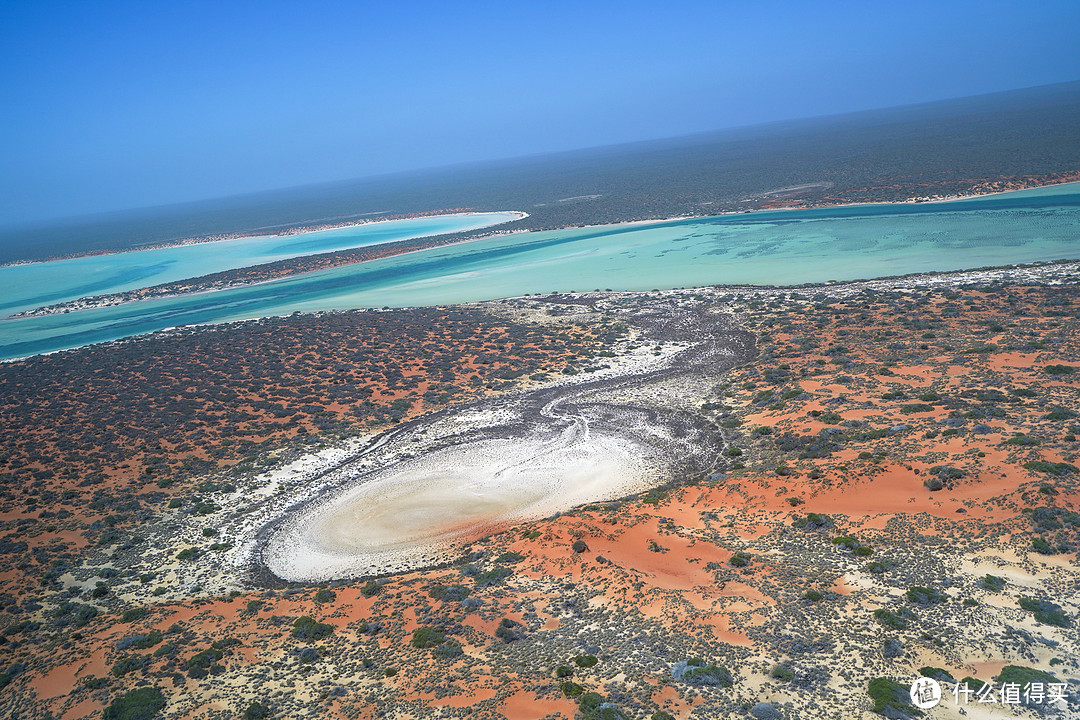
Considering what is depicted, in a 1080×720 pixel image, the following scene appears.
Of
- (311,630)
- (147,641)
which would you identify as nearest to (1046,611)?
(311,630)

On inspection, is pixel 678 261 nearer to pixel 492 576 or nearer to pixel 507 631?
pixel 492 576

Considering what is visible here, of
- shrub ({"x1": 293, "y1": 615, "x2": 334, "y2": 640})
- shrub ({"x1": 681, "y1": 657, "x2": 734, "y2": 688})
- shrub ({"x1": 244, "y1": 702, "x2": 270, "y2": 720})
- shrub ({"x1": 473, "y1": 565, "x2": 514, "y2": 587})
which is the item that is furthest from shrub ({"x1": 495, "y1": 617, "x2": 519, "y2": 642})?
shrub ({"x1": 244, "y1": 702, "x2": 270, "y2": 720})

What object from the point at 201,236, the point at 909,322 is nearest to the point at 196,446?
the point at 909,322

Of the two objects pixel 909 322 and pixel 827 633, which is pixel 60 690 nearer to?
pixel 827 633

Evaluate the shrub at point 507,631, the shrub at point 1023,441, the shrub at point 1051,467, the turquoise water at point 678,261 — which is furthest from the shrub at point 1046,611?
the turquoise water at point 678,261

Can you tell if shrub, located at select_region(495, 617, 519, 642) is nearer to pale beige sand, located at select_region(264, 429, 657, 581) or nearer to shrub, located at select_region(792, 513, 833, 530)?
pale beige sand, located at select_region(264, 429, 657, 581)

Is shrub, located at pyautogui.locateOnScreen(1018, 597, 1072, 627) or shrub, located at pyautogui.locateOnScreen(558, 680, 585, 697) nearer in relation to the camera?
shrub, located at pyautogui.locateOnScreen(558, 680, 585, 697)
